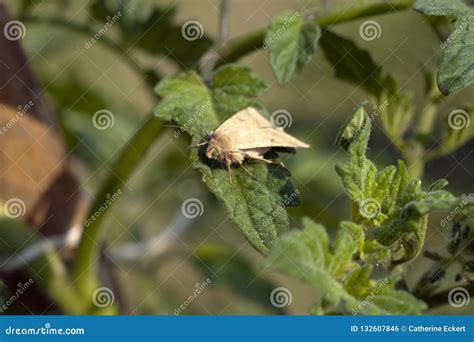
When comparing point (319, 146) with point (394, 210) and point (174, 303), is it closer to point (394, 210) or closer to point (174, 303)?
point (174, 303)

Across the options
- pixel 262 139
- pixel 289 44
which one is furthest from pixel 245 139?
pixel 289 44

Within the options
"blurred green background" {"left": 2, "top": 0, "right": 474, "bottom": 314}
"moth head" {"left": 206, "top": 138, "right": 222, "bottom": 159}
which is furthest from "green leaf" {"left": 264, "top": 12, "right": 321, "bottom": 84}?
"blurred green background" {"left": 2, "top": 0, "right": 474, "bottom": 314}

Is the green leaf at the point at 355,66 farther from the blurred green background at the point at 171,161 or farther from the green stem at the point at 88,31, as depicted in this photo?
the green stem at the point at 88,31

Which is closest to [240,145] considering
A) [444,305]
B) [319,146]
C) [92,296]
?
[444,305]

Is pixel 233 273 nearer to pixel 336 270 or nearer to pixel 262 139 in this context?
pixel 262 139

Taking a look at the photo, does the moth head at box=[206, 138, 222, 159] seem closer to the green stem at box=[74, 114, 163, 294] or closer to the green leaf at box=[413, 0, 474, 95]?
the green stem at box=[74, 114, 163, 294]
